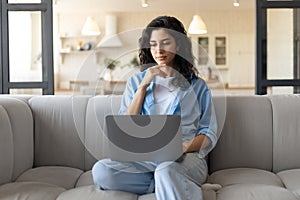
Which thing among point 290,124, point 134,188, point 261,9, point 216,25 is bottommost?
point 134,188

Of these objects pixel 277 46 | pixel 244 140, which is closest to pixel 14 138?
pixel 244 140

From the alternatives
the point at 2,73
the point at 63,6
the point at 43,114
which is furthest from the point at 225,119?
the point at 63,6

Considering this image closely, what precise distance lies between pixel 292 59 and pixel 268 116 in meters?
0.73

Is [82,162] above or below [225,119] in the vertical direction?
below

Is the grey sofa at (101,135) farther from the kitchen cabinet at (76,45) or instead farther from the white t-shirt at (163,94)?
the kitchen cabinet at (76,45)

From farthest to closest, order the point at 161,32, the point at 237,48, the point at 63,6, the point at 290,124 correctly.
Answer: the point at 237,48 < the point at 63,6 < the point at 290,124 < the point at 161,32

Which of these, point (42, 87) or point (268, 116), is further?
point (42, 87)

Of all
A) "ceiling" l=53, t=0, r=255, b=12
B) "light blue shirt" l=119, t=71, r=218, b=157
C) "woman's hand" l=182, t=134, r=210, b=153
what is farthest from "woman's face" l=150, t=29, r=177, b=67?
"ceiling" l=53, t=0, r=255, b=12

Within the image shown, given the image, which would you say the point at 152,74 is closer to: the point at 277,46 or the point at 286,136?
the point at 286,136

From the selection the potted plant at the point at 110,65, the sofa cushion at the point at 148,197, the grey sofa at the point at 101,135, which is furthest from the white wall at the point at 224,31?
the sofa cushion at the point at 148,197

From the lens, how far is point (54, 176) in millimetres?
2354

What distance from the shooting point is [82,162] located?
262 cm

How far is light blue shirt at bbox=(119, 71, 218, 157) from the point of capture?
227 cm

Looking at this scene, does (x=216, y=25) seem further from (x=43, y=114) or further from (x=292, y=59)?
(x=43, y=114)
